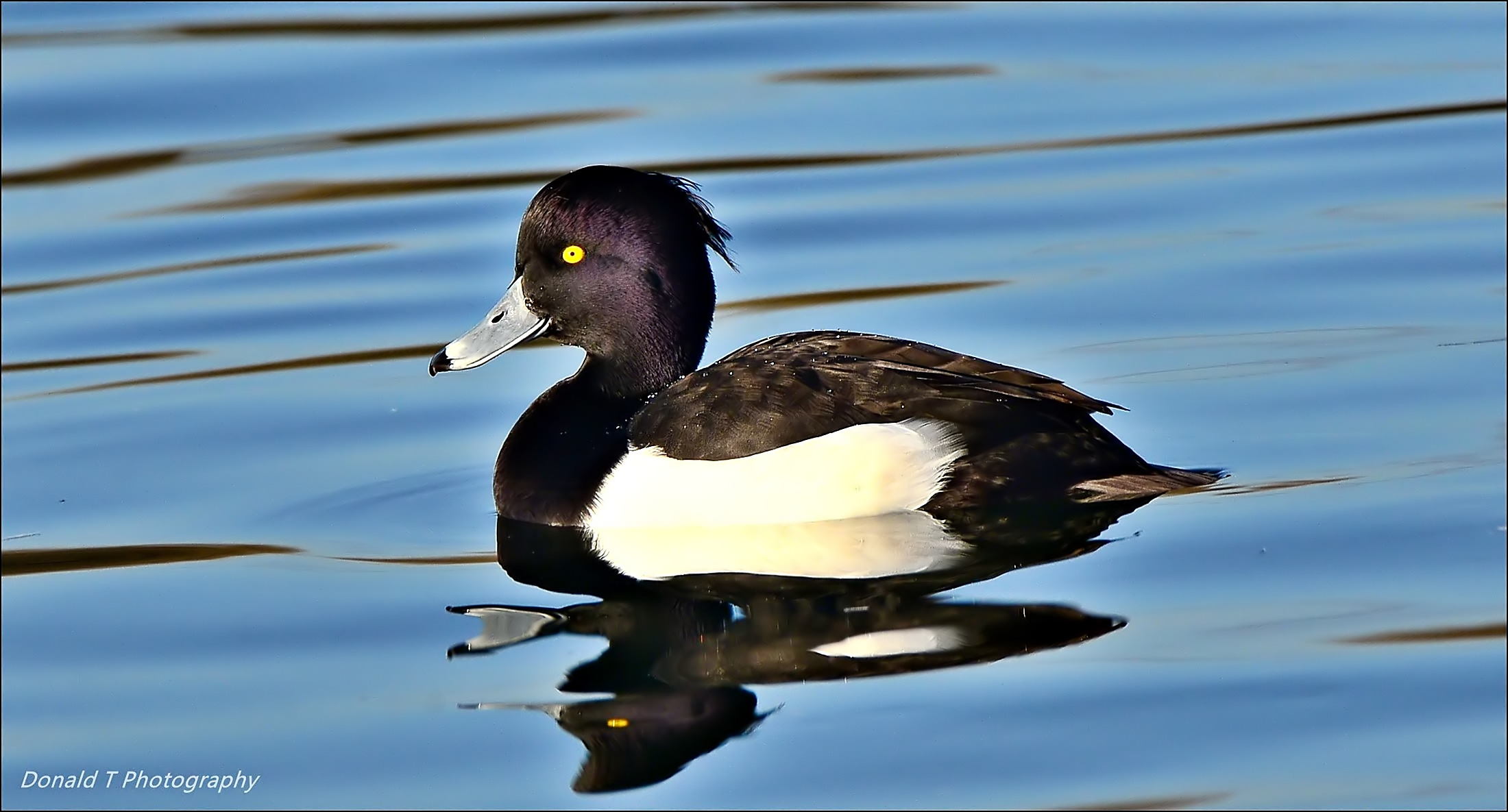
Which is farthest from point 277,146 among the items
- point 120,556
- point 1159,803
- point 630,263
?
point 1159,803

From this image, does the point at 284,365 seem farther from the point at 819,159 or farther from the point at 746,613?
the point at 819,159

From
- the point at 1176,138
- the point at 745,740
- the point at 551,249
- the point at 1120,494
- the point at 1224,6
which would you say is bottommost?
the point at 745,740

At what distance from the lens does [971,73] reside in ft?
39.2

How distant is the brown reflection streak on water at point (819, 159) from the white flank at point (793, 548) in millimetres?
4767

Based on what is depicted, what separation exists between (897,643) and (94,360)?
466 cm

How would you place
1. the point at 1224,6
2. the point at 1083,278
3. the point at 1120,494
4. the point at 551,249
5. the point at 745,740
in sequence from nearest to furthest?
the point at 745,740 < the point at 1120,494 < the point at 551,249 < the point at 1083,278 < the point at 1224,6

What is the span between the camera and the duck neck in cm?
621

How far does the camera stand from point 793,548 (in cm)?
586

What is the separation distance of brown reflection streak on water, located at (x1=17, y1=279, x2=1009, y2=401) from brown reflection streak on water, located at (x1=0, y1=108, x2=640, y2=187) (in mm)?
2917

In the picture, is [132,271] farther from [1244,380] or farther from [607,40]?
[1244,380]

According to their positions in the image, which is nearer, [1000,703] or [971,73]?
[1000,703]

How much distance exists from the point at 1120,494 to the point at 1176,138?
5084 mm

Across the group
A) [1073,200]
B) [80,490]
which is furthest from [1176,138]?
[80,490]

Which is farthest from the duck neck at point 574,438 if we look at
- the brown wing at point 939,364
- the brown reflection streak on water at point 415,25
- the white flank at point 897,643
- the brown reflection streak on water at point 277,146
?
the brown reflection streak on water at point 415,25
